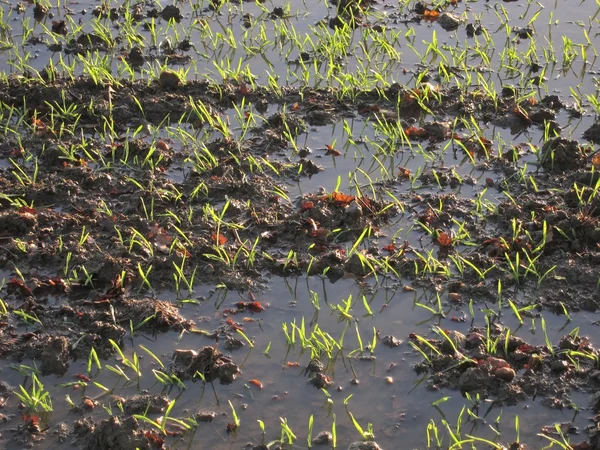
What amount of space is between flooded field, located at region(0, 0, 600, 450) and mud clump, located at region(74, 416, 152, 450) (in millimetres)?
12

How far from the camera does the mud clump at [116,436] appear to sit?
3.35 m

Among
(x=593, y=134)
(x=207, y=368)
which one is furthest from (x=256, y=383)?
(x=593, y=134)

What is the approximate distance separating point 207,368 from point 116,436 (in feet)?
1.80

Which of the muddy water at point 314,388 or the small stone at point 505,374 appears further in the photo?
the small stone at point 505,374

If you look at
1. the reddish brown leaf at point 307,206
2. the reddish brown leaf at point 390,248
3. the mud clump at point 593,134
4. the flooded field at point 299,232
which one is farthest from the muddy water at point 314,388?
the mud clump at point 593,134

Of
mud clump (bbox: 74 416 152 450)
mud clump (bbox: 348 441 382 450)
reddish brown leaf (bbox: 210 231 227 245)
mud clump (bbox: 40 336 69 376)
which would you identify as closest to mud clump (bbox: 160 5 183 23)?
reddish brown leaf (bbox: 210 231 227 245)

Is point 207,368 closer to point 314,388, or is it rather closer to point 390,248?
point 314,388

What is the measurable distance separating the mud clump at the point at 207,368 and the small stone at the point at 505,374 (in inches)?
43.4

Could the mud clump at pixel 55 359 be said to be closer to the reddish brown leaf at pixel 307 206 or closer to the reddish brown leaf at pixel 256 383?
the reddish brown leaf at pixel 256 383

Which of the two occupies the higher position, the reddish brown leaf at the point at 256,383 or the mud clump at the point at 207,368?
the mud clump at the point at 207,368

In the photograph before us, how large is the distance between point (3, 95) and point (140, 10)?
169cm

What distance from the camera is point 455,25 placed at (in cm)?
682

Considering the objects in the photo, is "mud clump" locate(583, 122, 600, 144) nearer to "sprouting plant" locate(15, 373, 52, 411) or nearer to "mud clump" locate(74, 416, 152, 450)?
"mud clump" locate(74, 416, 152, 450)

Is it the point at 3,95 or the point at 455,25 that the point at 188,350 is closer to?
the point at 3,95
